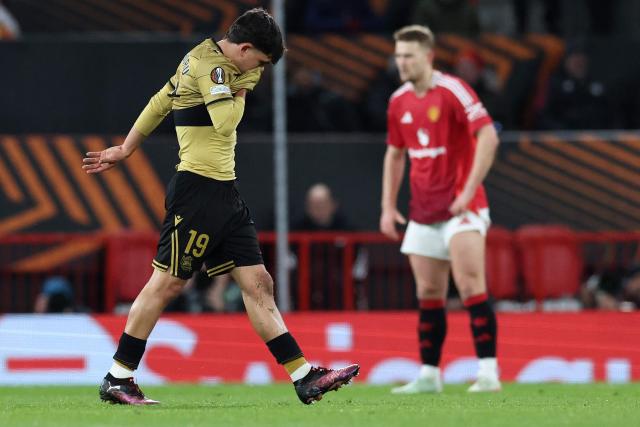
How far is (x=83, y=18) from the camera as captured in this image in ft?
53.5

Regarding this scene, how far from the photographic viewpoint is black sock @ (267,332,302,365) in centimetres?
831

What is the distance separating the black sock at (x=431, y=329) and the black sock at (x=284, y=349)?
8.06 feet

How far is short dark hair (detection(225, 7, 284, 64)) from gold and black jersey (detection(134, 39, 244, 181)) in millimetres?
146

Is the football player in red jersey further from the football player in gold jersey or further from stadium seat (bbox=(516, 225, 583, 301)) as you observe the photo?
stadium seat (bbox=(516, 225, 583, 301))

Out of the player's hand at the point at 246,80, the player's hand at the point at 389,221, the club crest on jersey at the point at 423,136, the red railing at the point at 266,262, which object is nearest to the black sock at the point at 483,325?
the player's hand at the point at 389,221

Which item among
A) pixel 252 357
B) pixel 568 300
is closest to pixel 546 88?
pixel 568 300

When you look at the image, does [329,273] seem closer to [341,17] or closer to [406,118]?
[406,118]

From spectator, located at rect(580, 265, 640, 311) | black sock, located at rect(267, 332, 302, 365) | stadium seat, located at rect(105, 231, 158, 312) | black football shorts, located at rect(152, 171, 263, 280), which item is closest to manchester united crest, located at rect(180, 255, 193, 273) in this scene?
black football shorts, located at rect(152, 171, 263, 280)

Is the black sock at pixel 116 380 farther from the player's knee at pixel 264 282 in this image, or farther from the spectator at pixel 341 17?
the spectator at pixel 341 17

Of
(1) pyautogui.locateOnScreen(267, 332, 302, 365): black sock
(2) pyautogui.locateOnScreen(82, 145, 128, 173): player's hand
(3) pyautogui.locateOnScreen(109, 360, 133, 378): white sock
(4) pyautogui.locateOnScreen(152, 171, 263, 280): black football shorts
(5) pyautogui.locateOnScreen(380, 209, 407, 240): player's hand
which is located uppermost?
(2) pyautogui.locateOnScreen(82, 145, 128, 173): player's hand

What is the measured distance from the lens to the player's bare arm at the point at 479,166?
33.3 ft

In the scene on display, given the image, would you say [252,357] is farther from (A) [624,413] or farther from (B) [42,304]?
(A) [624,413]

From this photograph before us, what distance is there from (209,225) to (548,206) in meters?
8.07

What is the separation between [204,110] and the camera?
8195 millimetres
